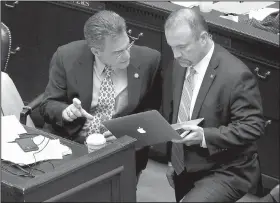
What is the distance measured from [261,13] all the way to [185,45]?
1.26 m

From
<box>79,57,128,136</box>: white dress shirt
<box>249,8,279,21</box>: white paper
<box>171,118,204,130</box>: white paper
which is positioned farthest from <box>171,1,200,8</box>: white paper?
<box>171,118,204,130</box>: white paper

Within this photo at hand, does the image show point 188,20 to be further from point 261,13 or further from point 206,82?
point 261,13

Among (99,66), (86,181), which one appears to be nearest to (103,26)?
(99,66)

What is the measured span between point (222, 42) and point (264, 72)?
0.32 m

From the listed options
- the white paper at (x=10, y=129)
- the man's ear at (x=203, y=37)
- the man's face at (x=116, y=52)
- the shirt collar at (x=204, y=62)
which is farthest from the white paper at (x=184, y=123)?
the white paper at (x=10, y=129)

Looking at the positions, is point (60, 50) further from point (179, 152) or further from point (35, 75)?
point (35, 75)

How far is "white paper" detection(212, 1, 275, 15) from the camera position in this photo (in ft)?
13.9

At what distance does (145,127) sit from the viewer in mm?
2889

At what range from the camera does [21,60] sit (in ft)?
16.1

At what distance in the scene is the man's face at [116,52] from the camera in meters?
3.15

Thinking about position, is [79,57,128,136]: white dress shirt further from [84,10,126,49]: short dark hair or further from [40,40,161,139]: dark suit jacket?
[84,10,126,49]: short dark hair

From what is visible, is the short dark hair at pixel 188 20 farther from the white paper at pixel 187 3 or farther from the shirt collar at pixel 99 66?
the white paper at pixel 187 3

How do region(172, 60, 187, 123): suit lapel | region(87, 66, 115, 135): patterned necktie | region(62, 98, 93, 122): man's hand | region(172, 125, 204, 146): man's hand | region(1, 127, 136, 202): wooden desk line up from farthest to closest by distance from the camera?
region(87, 66, 115, 135): patterned necktie, region(172, 60, 187, 123): suit lapel, region(62, 98, 93, 122): man's hand, region(172, 125, 204, 146): man's hand, region(1, 127, 136, 202): wooden desk

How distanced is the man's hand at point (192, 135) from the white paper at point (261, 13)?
53.1 inches
